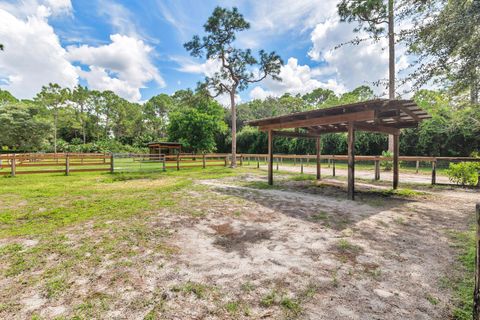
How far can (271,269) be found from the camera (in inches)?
99.8

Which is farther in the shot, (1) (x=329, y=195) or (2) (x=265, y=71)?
(2) (x=265, y=71)

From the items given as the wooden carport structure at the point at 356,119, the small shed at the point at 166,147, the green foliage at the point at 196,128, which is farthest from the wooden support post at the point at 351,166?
the small shed at the point at 166,147

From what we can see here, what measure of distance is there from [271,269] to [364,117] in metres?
4.86

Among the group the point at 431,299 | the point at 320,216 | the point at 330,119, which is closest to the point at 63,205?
the point at 320,216

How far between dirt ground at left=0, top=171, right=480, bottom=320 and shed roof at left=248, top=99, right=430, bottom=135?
2507 millimetres

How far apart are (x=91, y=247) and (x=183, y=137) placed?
82.1 ft

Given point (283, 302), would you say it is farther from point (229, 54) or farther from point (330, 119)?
point (229, 54)

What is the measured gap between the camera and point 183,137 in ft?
89.7

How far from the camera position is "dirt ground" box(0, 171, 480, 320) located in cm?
190

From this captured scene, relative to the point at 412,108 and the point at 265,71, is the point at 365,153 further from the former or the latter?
the point at 412,108

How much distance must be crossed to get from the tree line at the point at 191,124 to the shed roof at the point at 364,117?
999 millimetres

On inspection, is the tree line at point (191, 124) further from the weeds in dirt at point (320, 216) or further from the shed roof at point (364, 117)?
the weeds in dirt at point (320, 216)

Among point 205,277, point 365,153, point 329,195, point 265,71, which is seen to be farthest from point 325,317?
point 365,153

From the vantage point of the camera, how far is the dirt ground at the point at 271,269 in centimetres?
190
